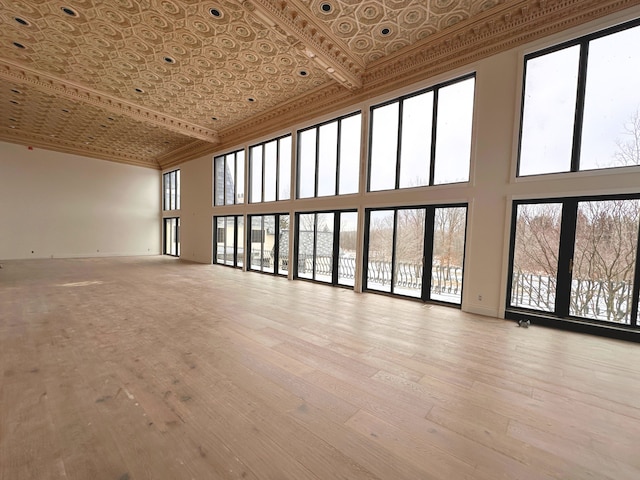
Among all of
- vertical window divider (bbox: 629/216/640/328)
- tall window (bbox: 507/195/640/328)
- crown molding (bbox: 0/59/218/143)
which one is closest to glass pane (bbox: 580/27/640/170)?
tall window (bbox: 507/195/640/328)

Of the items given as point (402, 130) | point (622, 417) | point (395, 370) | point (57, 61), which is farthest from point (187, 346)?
point (57, 61)

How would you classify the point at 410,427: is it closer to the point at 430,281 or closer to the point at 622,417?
the point at 622,417

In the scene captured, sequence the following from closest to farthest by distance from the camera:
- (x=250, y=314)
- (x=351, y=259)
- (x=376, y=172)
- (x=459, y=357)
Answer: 1. (x=459, y=357)
2. (x=250, y=314)
3. (x=376, y=172)
4. (x=351, y=259)

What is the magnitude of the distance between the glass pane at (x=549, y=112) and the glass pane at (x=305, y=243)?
4.74 metres

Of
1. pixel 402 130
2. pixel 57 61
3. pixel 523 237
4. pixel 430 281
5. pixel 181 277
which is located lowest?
pixel 181 277

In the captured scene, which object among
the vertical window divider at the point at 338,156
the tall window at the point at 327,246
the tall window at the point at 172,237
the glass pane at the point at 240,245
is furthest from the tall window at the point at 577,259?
the tall window at the point at 172,237

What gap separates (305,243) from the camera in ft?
24.6

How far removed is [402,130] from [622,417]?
17.1 ft

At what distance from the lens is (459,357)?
9.54 ft

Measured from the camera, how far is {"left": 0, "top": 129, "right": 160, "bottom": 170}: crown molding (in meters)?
10.1

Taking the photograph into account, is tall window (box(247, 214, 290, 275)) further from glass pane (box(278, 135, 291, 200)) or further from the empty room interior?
glass pane (box(278, 135, 291, 200))

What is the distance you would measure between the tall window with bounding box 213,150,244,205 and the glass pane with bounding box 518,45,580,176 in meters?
8.10

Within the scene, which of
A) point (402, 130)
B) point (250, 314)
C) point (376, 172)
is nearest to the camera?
point (250, 314)

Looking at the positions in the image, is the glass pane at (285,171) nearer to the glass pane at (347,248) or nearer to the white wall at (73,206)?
the glass pane at (347,248)
